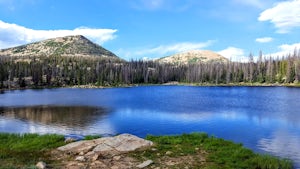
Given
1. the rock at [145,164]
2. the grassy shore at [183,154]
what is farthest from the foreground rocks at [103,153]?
the grassy shore at [183,154]

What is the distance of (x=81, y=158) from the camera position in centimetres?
2309

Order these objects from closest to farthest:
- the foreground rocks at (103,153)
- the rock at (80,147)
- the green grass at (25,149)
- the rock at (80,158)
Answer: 1. the foreground rocks at (103,153)
2. the green grass at (25,149)
3. the rock at (80,158)
4. the rock at (80,147)

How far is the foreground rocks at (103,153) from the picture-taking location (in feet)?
71.4

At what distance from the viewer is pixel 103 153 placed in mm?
24547

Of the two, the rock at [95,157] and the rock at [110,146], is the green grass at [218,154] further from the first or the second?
the rock at [95,157]

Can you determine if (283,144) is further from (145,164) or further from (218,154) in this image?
(145,164)

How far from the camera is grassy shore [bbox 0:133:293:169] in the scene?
899 inches

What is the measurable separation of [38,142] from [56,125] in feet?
78.0

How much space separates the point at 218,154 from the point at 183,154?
2.85m

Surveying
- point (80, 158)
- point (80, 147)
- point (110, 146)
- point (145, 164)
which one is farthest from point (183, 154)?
point (80, 147)

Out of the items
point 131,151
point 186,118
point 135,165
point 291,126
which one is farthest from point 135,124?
point 135,165

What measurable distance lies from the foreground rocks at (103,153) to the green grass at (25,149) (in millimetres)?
1750

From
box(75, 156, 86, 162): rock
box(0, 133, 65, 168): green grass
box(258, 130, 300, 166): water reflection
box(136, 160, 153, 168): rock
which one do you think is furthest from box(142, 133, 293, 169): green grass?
box(0, 133, 65, 168): green grass

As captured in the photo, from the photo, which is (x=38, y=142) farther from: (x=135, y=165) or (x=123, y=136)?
(x=135, y=165)
